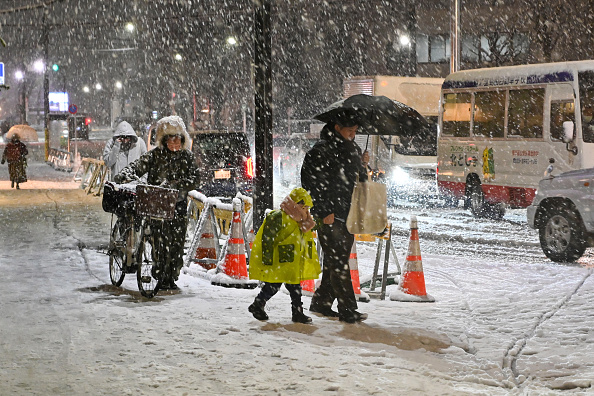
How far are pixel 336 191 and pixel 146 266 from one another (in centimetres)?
258

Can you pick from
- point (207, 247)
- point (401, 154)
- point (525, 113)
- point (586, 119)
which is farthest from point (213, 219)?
point (401, 154)

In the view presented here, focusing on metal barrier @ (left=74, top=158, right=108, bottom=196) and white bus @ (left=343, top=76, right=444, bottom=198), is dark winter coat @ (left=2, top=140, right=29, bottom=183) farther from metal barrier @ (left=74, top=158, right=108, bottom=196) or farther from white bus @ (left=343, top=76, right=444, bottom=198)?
white bus @ (left=343, top=76, right=444, bottom=198)

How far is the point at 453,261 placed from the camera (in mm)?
12398

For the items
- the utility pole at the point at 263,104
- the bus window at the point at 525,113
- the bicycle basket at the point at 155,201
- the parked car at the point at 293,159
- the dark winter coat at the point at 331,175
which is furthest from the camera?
the parked car at the point at 293,159

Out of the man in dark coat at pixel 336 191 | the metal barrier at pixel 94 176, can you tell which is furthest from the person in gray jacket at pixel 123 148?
the metal barrier at pixel 94 176

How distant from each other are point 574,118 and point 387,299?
10.1 m

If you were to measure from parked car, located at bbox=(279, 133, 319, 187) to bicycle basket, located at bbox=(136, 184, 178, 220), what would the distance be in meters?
19.6

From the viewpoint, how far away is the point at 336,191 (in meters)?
7.78

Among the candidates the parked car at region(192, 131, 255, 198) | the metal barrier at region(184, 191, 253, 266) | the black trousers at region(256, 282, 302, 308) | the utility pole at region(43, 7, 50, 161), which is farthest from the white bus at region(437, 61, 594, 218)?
the utility pole at region(43, 7, 50, 161)

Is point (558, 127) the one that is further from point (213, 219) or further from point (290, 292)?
point (290, 292)

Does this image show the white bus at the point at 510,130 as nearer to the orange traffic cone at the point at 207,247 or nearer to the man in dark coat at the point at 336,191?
the orange traffic cone at the point at 207,247

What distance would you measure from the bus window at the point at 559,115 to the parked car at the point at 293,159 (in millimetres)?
11260

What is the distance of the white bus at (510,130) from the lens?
17781 mm

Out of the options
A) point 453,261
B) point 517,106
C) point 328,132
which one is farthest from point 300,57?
point 328,132
